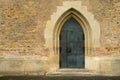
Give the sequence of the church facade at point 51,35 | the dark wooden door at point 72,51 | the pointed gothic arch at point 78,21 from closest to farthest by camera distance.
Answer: the church facade at point 51,35 < the pointed gothic arch at point 78,21 < the dark wooden door at point 72,51

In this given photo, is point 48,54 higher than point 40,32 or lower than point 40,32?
lower

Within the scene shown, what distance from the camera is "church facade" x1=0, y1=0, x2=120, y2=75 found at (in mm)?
8688

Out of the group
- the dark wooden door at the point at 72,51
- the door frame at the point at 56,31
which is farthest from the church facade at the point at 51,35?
the dark wooden door at the point at 72,51

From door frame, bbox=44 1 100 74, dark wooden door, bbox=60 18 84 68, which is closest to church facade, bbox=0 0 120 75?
door frame, bbox=44 1 100 74

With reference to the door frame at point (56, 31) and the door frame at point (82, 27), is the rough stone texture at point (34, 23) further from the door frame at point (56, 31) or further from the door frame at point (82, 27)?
the door frame at point (82, 27)

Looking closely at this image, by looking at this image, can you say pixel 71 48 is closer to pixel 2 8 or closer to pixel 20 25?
pixel 20 25

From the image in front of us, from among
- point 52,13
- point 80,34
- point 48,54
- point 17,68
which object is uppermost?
point 52,13

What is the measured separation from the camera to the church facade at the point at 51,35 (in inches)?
342

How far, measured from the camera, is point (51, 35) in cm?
→ 880

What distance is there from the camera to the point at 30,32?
884 centimetres

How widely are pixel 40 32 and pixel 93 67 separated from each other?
8.00ft

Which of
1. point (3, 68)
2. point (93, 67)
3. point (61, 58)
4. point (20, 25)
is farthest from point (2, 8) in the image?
point (93, 67)

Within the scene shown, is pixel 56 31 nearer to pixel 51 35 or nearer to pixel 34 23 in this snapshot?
pixel 51 35

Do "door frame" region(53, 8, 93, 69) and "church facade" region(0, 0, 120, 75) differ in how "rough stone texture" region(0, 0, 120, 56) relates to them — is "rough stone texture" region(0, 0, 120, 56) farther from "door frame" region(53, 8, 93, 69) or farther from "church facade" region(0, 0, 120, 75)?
"door frame" region(53, 8, 93, 69)
